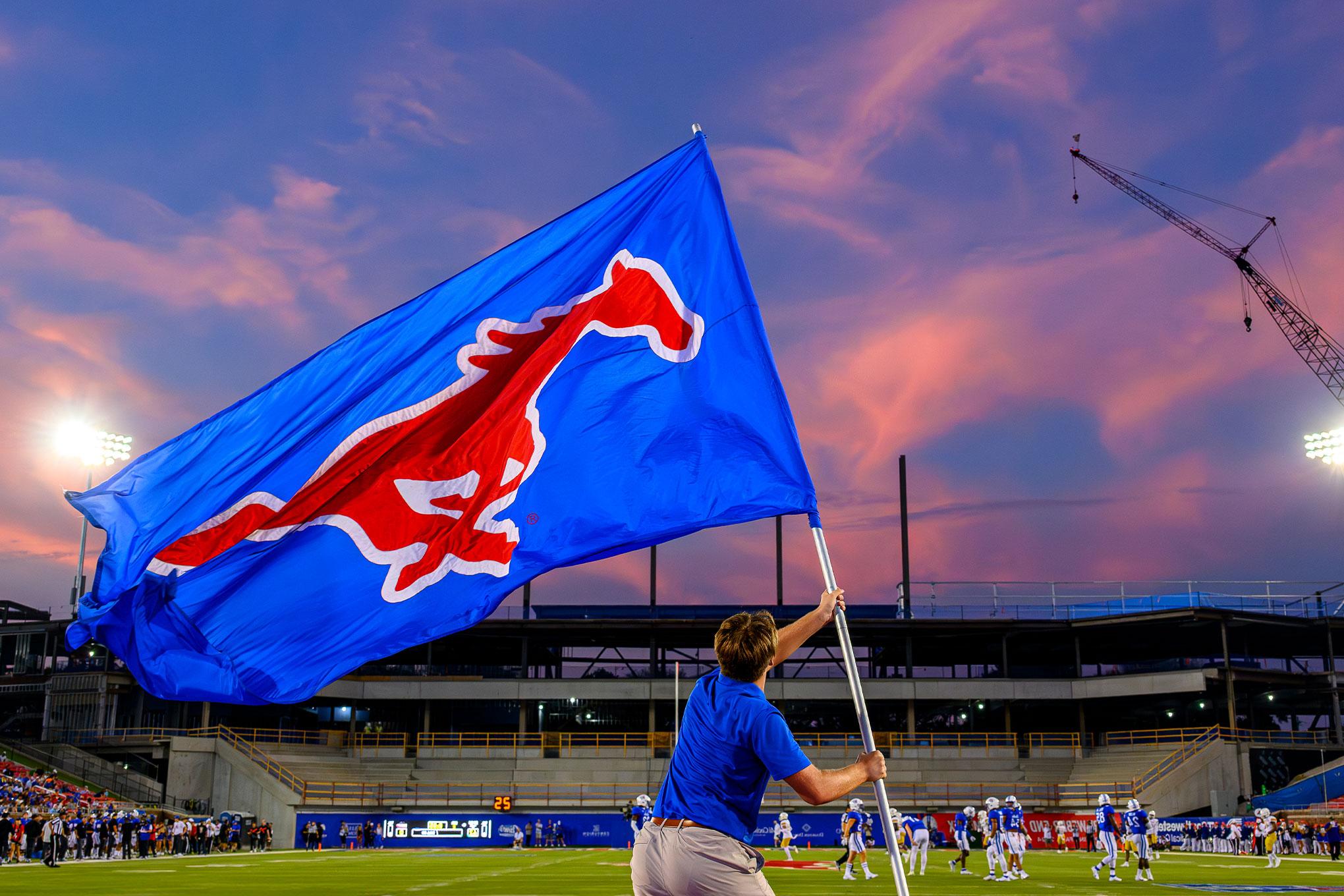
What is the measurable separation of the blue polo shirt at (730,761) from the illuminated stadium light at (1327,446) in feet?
260

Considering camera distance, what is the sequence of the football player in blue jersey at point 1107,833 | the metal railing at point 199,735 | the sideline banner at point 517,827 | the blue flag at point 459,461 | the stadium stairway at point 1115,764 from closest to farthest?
the blue flag at point 459,461 < the football player in blue jersey at point 1107,833 < the sideline banner at point 517,827 < the stadium stairway at point 1115,764 < the metal railing at point 199,735

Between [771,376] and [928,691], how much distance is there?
5738 cm

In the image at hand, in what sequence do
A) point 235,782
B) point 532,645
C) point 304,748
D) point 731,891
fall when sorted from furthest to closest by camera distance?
1. point 532,645
2. point 304,748
3. point 235,782
4. point 731,891

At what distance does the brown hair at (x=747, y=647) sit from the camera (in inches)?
192

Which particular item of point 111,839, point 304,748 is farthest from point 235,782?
point 111,839

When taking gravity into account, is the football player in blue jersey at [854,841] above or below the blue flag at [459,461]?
below

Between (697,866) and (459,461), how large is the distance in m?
5.35

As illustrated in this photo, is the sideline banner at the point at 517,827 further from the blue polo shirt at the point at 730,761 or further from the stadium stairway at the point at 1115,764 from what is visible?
the blue polo shirt at the point at 730,761

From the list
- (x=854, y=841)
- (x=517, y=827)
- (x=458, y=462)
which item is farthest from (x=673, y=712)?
(x=458, y=462)

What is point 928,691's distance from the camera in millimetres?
62781

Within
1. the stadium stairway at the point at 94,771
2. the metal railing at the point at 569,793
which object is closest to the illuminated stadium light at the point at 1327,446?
the metal railing at the point at 569,793

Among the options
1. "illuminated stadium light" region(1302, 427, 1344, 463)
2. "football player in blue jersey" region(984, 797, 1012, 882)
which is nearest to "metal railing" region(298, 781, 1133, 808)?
"football player in blue jersey" region(984, 797, 1012, 882)

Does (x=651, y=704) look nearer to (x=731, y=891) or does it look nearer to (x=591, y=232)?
(x=591, y=232)

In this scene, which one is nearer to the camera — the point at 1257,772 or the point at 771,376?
the point at 771,376
